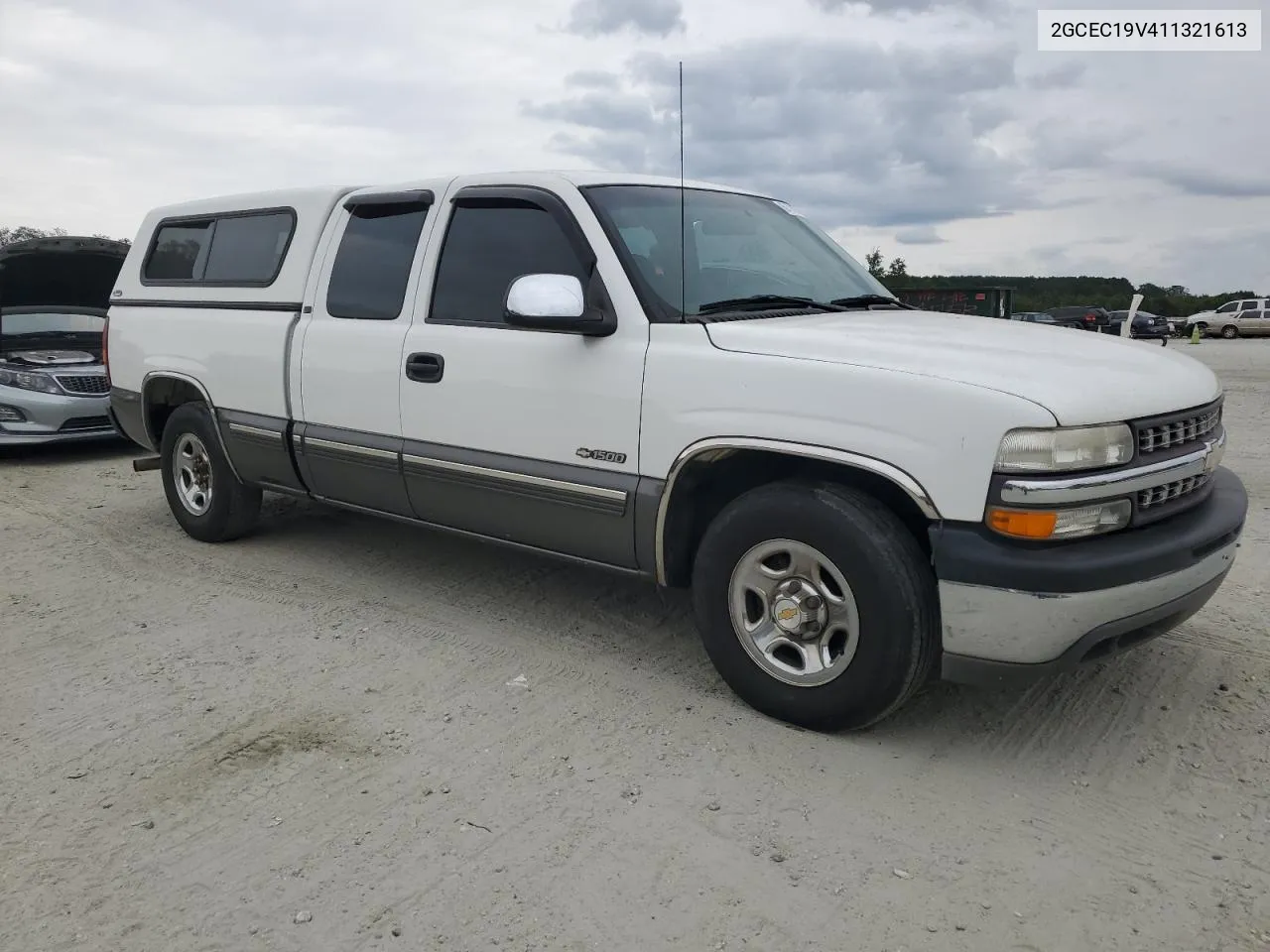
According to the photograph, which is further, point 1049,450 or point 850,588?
point 850,588

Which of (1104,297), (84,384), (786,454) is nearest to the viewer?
(786,454)

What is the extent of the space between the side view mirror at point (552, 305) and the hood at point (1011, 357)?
0.46 meters

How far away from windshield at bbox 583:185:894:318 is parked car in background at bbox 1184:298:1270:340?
39885 mm

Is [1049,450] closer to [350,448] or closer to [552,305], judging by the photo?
[552,305]

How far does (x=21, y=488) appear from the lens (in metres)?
7.88

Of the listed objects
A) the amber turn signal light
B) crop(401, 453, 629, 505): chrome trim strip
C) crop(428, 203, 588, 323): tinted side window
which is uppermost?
crop(428, 203, 588, 323): tinted side window

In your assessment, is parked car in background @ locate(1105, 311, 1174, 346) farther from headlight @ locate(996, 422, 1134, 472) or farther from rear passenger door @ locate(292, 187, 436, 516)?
headlight @ locate(996, 422, 1134, 472)

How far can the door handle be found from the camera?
4.30 meters

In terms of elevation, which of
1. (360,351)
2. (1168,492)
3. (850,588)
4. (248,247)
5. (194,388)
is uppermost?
(248,247)

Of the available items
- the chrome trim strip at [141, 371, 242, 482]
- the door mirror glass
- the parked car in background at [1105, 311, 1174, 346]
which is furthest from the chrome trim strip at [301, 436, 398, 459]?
the parked car in background at [1105, 311, 1174, 346]

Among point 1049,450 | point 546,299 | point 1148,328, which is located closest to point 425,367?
point 546,299

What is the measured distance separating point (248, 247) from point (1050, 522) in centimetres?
440

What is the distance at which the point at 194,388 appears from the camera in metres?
5.74

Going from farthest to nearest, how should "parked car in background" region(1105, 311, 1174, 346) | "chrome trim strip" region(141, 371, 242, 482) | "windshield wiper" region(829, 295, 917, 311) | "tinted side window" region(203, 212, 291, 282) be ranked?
"parked car in background" region(1105, 311, 1174, 346), "chrome trim strip" region(141, 371, 242, 482), "tinted side window" region(203, 212, 291, 282), "windshield wiper" region(829, 295, 917, 311)
